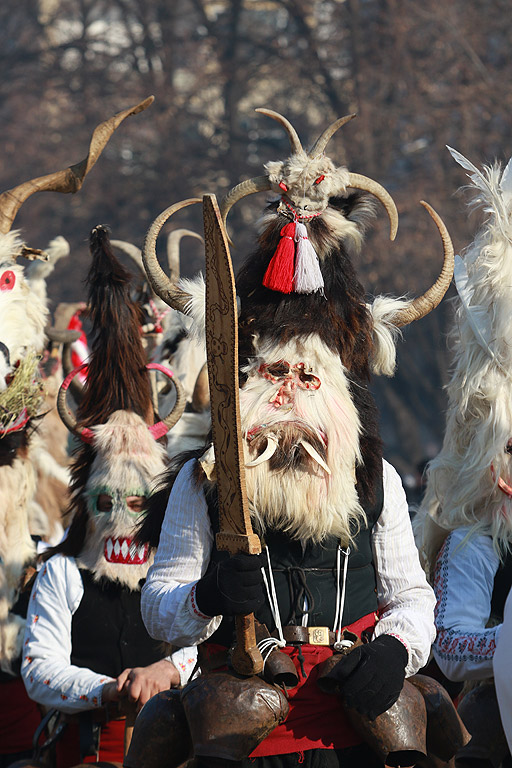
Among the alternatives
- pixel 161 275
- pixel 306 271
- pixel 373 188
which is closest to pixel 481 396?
pixel 373 188

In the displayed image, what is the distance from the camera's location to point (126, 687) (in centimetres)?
312

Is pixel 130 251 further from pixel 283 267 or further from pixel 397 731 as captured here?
pixel 397 731

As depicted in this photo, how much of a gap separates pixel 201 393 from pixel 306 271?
2712mm

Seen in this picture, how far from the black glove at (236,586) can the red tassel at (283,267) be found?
675mm

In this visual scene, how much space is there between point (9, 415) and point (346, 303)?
5.43ft

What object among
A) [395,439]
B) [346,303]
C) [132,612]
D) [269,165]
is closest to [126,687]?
[132,612]

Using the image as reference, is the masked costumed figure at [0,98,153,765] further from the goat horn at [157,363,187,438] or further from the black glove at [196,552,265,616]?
the black glove at [196,552,265,616]

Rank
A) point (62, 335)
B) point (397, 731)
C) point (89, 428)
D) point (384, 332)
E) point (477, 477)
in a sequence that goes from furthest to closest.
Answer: point (62, 335), point (89, 428), point (477, 477), point (384, 332), point (397, 731)

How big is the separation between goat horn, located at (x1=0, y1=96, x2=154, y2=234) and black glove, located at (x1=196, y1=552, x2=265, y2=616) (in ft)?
5.84

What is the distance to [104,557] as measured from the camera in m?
3.56

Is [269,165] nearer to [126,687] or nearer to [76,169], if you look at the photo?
[76,169]

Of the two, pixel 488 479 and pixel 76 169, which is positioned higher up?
pixel 76 169

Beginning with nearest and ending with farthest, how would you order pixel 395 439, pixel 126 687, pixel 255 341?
pixel 255 341 < pixel 126 687 < pixel 395 439

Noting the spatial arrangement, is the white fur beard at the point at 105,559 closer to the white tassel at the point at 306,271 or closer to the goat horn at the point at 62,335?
the white tassel at the point at 306,271
